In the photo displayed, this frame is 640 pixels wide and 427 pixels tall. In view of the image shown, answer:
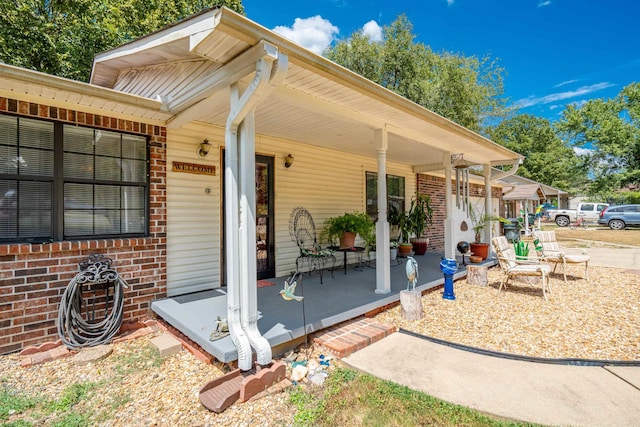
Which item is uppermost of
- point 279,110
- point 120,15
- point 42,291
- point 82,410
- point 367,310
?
point 120,15

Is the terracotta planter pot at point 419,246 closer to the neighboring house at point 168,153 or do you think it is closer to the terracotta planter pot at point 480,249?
the terracotta planter pot at point 480,249

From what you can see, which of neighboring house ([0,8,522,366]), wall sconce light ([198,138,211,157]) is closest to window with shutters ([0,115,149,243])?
neighboring house ([0,8,522,366])

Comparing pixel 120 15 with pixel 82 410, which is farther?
pixel 120 15

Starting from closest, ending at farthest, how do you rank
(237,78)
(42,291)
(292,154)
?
1. (237,78)
2. (42,291)
3. (292,154)

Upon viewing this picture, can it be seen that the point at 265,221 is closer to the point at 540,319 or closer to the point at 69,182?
the point at 69,182

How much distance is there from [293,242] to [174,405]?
137 inches

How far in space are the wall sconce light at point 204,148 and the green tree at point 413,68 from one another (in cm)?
1306

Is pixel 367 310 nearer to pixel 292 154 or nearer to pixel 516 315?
pixel 516 315

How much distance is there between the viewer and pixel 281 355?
2.98m

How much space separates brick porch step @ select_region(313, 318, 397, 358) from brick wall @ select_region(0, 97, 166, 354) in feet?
7.30

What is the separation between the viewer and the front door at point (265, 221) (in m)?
5.18

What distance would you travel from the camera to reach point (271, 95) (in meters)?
3.27

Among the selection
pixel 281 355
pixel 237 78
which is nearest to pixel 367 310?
pixel 281 355

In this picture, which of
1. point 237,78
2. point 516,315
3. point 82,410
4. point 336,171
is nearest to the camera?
point 82,410
